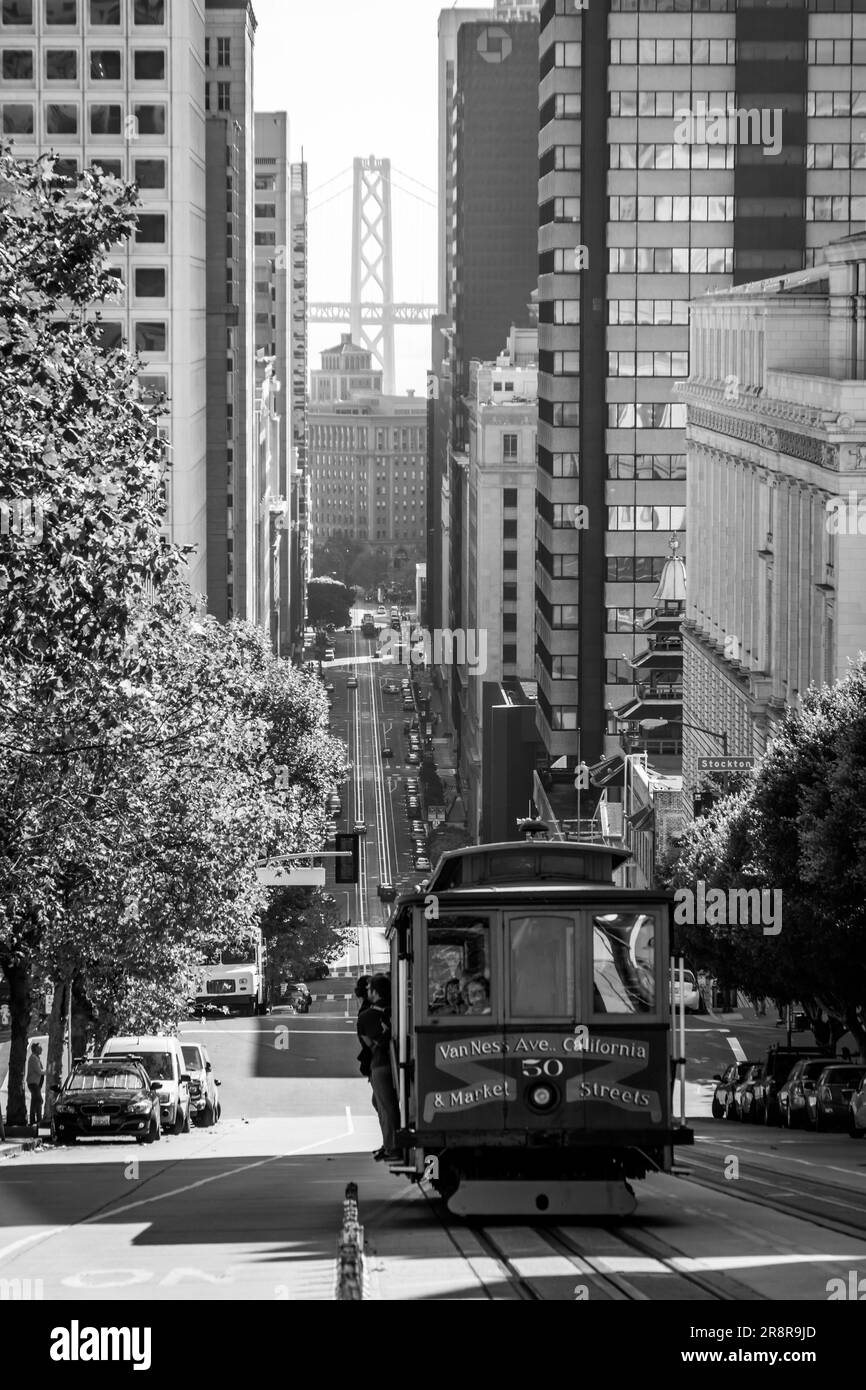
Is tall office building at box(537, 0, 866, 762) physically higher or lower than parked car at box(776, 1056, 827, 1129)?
higher

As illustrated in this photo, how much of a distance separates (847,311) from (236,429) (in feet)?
315

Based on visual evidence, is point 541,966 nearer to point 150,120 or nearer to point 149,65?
point 150,120

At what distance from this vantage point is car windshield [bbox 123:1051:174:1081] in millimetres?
42188

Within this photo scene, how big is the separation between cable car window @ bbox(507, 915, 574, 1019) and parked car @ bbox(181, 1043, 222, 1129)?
23369 millimetres

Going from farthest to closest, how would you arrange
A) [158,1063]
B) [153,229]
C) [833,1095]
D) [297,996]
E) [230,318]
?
1. [230,318]
2. [153,229]
3. [297,996]
4. [833,1095]
5. [158,1063]

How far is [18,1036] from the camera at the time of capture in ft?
152

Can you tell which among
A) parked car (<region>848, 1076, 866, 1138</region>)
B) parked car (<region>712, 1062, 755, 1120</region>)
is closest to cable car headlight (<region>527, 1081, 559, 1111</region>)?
parked car (<region>848, 1076, 866, 1138</region>)

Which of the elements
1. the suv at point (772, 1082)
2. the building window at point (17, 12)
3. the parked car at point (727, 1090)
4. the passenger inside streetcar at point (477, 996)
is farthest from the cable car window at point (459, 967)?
the building window at point (17, 12)

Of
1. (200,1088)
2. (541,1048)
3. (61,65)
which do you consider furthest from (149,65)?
(541,1048)

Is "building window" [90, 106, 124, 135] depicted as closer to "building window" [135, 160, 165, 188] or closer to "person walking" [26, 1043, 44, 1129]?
"building window" [135, 160, 165, 188]

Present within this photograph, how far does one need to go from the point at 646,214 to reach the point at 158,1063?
104998 millimetres

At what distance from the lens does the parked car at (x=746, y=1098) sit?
48.9m

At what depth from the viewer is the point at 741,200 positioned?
14038cm

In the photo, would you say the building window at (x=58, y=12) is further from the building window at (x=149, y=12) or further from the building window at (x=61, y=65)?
the building window at (x=149, y=12)
